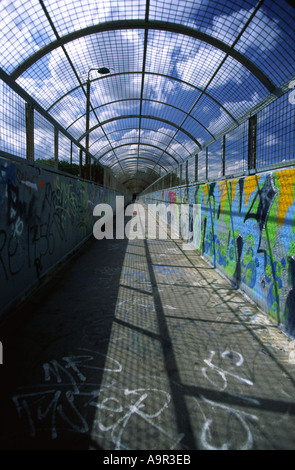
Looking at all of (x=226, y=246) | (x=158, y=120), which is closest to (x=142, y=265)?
(x=226, y=246)

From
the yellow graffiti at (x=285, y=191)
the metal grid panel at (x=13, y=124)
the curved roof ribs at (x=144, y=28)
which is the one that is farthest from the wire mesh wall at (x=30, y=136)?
the curved roof ribs at (x=144, y=28)

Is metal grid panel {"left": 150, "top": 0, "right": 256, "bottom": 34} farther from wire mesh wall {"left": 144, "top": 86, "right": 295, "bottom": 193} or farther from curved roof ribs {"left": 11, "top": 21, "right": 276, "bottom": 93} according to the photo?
wire mesh wall {"left": 144, "top": 86, "right": 295, "bottom": 193}

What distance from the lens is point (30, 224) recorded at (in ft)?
13.9

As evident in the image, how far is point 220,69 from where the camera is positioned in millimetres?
10555

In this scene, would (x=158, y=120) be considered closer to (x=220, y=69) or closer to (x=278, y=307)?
(x=220, y=69)

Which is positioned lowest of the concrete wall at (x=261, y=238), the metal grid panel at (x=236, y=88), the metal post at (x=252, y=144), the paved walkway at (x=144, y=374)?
the paved walkway at (x=144, y=374)

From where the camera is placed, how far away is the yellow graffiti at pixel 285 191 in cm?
319

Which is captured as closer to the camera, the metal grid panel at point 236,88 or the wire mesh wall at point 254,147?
the wire mesh wall at point 254,147

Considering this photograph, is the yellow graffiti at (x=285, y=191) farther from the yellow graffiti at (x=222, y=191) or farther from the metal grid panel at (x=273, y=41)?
the metal grid panel at (x=273, y=41)

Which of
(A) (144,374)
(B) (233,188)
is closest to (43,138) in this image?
(B) (233,188)

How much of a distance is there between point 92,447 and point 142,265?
196 inches

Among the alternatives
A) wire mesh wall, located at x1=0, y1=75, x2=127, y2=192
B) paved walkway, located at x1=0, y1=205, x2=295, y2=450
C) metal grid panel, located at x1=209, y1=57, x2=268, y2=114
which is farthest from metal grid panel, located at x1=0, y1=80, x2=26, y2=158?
metal grid panel, located at x1=209, y1=57, x2=268, y2=114

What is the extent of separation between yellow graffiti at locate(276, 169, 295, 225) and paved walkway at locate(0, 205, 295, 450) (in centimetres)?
143

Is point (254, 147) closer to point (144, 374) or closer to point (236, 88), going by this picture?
point (144, 374)
